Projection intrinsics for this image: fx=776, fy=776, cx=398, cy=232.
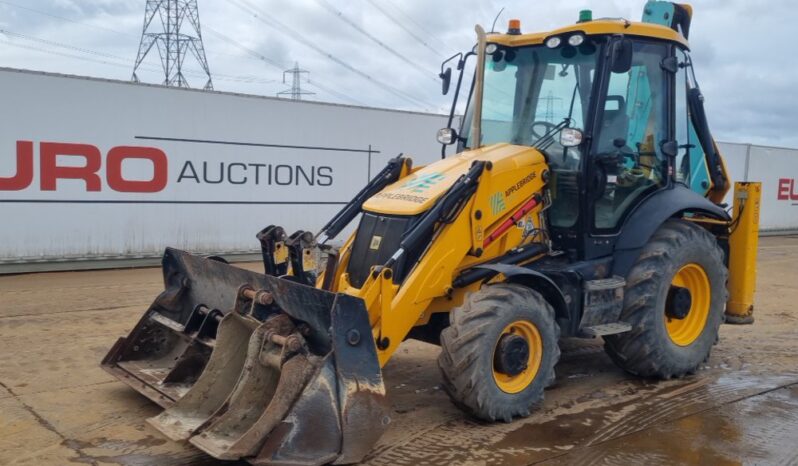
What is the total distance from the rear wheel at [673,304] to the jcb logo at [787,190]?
651 inches

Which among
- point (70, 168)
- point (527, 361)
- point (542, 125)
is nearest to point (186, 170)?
point (70, 168)

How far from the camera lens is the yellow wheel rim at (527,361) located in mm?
4891

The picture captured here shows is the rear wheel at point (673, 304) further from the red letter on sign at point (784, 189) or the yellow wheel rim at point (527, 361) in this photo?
the red letter on sign at point (784, 189)

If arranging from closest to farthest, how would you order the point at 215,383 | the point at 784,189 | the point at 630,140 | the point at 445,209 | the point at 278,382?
the point at 278,382 < the point at 215,383 < the point at 445,209 < the point at 630,140 < the point at 784,189

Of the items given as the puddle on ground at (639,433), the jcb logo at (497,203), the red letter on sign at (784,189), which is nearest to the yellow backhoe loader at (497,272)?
the jcb logo at (497,203)

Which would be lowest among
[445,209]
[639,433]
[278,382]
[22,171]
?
[639,433]

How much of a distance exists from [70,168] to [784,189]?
59.9 ft

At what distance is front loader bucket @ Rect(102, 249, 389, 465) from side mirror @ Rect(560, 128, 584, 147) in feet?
7.09

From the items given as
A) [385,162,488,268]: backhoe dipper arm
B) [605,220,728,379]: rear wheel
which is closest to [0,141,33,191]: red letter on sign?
[385,162,488,268]: backhoe dipper arm

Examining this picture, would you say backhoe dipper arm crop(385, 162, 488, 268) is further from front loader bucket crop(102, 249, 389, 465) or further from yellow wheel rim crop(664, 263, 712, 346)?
yellow wheel rim crop(664, 263, 712, 346)

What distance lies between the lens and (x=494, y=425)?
491cm

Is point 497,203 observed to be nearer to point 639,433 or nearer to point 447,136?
point 447,136

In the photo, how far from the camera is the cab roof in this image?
5.69 m

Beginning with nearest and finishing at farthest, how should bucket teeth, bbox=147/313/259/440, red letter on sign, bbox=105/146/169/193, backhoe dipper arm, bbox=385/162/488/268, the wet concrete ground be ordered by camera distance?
bucket teeth, bbox=147/313/259/440, the wet concrete ground, backhoe dipper arm, bbox=385/162/488/268, red letter on sign, bbox=105/146/169/193
